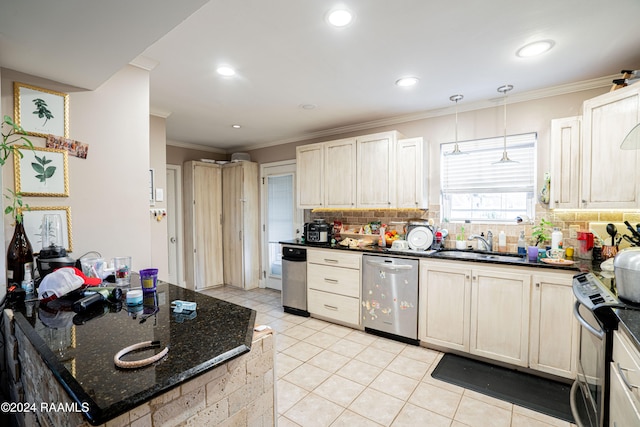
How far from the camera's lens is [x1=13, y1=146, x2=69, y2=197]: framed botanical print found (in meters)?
1.70

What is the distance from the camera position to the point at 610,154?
2133mm

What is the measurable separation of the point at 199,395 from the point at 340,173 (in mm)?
3060

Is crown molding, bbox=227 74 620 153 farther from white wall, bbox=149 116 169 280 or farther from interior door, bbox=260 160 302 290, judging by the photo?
white wall, bbox=149 116 169 280

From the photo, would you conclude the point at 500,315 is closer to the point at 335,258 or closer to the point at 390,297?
the point at 390,297

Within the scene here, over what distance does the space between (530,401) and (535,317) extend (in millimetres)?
608

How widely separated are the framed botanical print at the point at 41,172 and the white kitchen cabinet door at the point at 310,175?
2.58 m

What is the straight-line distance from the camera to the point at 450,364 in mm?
2570

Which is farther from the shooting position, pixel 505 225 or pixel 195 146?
pixel 195 146

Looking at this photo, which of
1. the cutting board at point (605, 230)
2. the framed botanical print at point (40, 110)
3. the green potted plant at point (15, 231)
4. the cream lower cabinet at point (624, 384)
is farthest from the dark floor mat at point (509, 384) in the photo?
the framed botanical print at point (40, 110)

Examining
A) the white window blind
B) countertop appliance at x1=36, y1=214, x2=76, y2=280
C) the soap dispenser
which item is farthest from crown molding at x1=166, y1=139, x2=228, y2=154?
the soap dispenser

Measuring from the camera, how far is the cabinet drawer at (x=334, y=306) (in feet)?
10.8

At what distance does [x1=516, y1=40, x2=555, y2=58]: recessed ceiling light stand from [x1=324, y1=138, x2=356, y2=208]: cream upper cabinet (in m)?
1.84

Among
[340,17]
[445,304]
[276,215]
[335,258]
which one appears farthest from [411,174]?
[276,215]

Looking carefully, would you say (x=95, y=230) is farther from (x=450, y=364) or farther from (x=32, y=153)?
(x=450, y=364)
